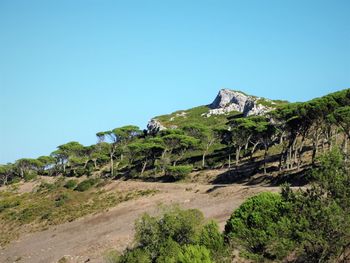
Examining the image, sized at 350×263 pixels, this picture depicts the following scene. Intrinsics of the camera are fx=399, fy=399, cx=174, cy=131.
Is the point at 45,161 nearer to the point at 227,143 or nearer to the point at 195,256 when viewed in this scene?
the point at 227,143

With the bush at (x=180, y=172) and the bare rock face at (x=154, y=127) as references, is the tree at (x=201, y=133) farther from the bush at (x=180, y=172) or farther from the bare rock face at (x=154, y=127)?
the bare rock face at (x=154, y=127)

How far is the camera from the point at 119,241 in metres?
46.9

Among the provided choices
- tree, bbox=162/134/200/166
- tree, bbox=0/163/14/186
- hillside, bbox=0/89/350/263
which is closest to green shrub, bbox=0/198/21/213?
hillside, bbox=0/89/350/263

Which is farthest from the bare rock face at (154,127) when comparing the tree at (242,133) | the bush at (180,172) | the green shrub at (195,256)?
the green shrub at (195,256)

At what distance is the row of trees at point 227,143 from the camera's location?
63.5 m

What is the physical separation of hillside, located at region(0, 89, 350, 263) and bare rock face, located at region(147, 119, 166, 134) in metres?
1.03

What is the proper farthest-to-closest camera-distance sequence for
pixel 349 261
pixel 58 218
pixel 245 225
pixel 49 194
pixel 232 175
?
pixel 49 194
pixel 232 175
pixel 58 218
pixel 245 225
pixel 349 261

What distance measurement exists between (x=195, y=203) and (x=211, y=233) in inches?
1195

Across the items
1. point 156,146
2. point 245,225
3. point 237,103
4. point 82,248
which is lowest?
point 82,248

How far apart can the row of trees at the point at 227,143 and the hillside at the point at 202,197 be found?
0.35m

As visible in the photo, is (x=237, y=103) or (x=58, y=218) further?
(x=237, y=103)

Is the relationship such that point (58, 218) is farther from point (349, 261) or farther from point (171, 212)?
point (349, 261)

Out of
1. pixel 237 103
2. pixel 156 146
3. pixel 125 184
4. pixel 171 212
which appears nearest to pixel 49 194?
pixel 125 184

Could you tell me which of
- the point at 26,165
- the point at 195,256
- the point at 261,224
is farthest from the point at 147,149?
the point at 195,256
